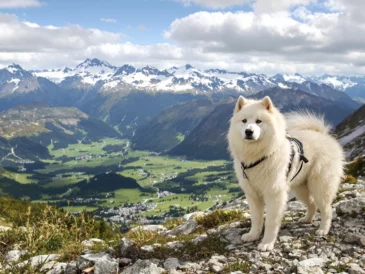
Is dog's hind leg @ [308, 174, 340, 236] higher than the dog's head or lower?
lower

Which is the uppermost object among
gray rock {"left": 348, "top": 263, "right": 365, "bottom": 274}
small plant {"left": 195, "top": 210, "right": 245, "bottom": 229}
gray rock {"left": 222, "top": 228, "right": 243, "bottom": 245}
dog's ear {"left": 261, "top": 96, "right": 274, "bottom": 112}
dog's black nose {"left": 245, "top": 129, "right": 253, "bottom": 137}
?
dog's ear {"left": 261, "top": 96, "right": 274, "bottom": 112}

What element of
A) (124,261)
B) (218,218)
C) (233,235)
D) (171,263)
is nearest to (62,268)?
(124,261)

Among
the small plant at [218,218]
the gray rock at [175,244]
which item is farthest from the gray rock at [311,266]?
the small plant at [218,218]

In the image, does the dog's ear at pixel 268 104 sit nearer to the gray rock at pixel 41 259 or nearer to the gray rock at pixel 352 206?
the gray rock at pixel 352 206

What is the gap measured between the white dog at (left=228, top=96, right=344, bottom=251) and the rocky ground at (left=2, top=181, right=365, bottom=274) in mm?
473

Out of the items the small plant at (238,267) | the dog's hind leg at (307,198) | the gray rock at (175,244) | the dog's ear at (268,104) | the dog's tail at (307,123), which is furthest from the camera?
the dog's tail at (307,123)

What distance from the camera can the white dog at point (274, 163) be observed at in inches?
321

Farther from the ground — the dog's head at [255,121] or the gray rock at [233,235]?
the dog's head at [255,121]

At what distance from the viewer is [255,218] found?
9102mm

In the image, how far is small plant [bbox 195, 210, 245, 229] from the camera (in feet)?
39.9

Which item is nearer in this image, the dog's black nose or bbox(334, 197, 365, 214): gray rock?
the dog's black nose

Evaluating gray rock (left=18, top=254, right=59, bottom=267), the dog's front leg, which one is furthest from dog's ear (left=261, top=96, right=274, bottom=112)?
gray rock (left=18, top=254, right=59, bottom=267)

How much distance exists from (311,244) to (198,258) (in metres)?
2.73

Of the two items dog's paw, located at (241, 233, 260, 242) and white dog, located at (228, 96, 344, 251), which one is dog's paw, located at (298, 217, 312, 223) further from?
dog's paw, located at (241, 233, 260, 242)
